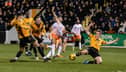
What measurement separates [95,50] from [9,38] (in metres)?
22.0

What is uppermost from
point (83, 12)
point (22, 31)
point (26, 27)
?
point (83, 12)

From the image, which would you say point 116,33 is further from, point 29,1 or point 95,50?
point 95,50

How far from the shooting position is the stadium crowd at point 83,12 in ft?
131

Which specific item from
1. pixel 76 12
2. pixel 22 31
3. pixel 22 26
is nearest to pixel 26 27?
pixel 22 26

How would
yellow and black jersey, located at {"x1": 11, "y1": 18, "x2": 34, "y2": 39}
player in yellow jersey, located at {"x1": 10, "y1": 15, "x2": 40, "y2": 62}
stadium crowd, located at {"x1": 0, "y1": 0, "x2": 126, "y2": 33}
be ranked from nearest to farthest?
player in yellow jersey, located at {"x1": 10, "y1": 15, "x2": 40, "y2": 62} < yellow and black jersey, located at {"x1": 11, "y1": 18, "x2": 34, "y2": 39} < stadium crowd, located at {"x1": 0, "y1": 0, "x2": 126, "y2": 33}

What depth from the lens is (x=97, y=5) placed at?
43.1 meters

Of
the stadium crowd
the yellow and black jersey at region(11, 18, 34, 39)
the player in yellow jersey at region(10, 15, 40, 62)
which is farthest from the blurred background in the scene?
the player in yellow jersey at region(10, 15, 40, 62)

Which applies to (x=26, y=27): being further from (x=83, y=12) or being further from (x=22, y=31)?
(x=83, y=12)

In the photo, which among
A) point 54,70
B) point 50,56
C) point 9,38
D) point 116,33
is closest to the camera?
point 54,70

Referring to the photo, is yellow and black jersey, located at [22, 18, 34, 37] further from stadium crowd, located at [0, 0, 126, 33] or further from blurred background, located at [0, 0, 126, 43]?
blurred background, located at [0, 0, 126, 43]

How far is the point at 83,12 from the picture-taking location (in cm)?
4269

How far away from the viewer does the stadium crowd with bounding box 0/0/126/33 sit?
40031 millimetres

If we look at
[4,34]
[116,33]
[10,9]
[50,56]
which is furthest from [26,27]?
[10,9]

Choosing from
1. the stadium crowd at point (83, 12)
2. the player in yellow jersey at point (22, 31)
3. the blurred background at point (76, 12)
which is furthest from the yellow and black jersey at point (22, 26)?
the blurred background at point (76, 12)
